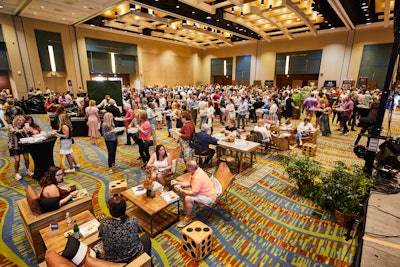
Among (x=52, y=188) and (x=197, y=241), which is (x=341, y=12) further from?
(x=52, y=188)

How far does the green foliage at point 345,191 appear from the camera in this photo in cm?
316

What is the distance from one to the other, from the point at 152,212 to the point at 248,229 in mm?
1623

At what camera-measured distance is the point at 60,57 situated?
16.4 m

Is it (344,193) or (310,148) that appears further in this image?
(310,148)

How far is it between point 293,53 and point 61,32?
20733 millimetres

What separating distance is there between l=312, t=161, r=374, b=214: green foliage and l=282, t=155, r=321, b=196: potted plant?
17.6 inches

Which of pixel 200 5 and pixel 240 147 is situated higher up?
pixel 200 5

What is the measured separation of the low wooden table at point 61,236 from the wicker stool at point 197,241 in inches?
45.1

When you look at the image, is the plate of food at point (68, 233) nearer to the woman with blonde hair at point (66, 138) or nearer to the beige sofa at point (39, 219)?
the beige sofa at point (39, 219)

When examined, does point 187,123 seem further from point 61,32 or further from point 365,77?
point 365,77

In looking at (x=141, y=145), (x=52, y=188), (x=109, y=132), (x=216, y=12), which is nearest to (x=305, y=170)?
(x=141, y=145)

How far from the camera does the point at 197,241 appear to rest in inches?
107

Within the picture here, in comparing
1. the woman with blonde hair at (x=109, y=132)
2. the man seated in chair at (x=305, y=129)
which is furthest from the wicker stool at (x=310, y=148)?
the woman with blonde hair at (x=109, y=132)

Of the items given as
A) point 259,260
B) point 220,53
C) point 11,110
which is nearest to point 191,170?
point 259,260
